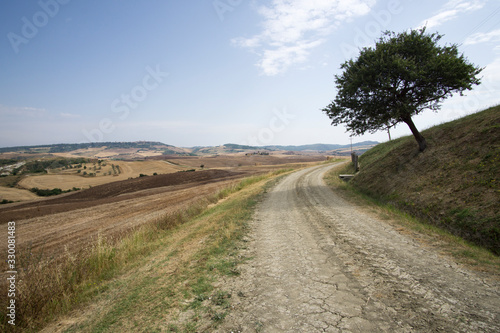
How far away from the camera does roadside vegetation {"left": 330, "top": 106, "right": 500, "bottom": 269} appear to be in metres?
6.86

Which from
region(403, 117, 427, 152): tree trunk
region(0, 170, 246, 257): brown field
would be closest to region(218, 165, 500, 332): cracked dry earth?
region(0, 170, 246, 257): brown field

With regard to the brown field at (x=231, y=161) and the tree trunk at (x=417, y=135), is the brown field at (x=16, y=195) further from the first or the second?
Result: the tree trunk at (x=417, y=135)

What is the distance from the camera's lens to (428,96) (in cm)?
1494

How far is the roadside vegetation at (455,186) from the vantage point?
22.5ft

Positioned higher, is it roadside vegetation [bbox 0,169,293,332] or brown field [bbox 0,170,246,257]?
roadside vegetation [bbox 0,169,293,332]

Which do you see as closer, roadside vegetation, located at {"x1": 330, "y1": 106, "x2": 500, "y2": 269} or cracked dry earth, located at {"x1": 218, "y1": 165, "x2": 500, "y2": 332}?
cracked dry earth, located at {"x1": 218, "y1": 165, "x2": 500, "y2": 332}

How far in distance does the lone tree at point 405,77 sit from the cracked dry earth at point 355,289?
11.4m

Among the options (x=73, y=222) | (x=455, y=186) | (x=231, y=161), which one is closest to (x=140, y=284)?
(x=455, y=186)

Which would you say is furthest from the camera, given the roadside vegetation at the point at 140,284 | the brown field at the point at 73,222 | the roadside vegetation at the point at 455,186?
the brown field at the point at 73,222

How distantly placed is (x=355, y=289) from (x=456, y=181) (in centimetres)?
867

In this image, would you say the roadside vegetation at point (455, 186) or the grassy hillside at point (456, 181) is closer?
the roadside vegetation at point (455, 186)

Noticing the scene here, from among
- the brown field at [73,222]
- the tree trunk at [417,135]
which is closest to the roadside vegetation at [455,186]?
the tree trunk at [417,135]

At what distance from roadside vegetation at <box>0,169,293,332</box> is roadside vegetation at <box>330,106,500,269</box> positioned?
20.9ft

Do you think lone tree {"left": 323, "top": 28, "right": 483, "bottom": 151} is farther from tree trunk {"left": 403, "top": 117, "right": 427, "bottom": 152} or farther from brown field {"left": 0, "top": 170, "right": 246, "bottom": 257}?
brown field {"left": 0, "top": 170, "right": 246, "bottom": 257}
